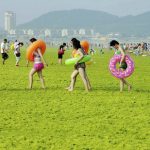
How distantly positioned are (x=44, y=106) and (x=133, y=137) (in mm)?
3820

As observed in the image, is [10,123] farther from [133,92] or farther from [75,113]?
[133,92]

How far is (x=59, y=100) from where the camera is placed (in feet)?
43.5

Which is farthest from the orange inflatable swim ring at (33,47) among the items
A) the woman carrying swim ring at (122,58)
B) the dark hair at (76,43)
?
the woman carrying swim ring at (122,58)

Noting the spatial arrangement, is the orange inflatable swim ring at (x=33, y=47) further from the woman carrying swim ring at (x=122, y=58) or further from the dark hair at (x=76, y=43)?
the woman carrying swim ring at (x=122, y=58)

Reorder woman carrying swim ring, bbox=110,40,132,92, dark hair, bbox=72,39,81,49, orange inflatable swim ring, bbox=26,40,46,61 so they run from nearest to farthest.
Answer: dark hair, bbox=72,39,81,49
woman carrying swim ring, bbox=110,40,132,92
orange inflatable swim ring, bbox=26,40,46,61

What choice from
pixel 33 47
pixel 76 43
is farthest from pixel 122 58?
pixel 33 47

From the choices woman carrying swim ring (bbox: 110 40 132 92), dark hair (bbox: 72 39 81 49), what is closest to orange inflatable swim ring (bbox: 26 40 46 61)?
dark hair (bbox: 72 39 81 49)

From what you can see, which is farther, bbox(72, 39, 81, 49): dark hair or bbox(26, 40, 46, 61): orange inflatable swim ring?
bbox(26, 40, 46, 61): orange inflatable swim ring

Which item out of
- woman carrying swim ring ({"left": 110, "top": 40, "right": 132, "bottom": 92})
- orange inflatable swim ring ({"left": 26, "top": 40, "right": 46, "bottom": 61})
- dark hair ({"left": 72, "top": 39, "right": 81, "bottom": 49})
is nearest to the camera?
dark hair ({"left": 72, "top": 39, "right": 81, "bottom": 49})

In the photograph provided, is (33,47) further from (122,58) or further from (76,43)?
(122,58)

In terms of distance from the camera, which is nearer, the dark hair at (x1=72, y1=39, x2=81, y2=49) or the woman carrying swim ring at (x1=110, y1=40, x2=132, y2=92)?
the dark hair at (x1=72, y1=39, x2=81, y2=49)

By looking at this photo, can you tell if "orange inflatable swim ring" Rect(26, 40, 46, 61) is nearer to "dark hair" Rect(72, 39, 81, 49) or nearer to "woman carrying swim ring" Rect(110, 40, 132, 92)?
"dark hair" Rect(72, 39, 81, 49)

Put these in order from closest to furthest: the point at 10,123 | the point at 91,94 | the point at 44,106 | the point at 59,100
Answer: the point at 10,123
the point at 44,106
the point at 59,100
the point at 91,94

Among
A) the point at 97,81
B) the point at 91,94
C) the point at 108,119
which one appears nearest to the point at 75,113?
the point at 108,119
